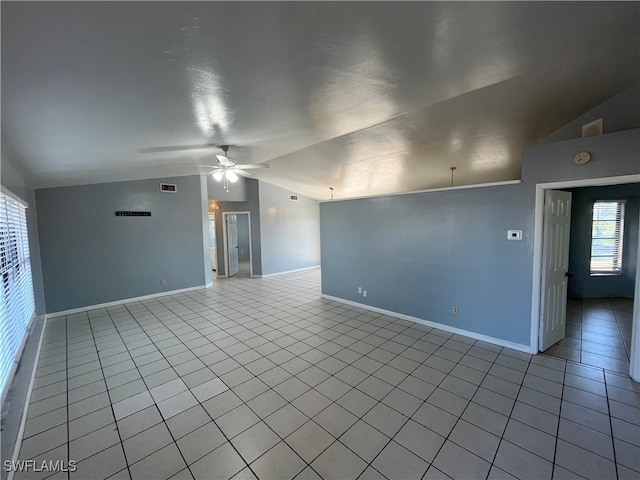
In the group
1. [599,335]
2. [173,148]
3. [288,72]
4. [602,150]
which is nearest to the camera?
[288,72]

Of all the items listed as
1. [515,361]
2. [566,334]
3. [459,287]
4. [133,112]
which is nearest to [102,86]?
[133,112]

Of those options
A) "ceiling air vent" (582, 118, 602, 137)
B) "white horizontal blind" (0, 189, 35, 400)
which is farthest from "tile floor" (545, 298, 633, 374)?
"white horizontal blind" (0, 189, 35, 400)

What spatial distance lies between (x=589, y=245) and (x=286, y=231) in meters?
7.58

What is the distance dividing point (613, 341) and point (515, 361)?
5.56 feet

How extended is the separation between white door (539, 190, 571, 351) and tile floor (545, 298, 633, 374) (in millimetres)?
195

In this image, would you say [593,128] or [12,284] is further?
[593,128]

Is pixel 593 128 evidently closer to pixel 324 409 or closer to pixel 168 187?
pixel 324 409

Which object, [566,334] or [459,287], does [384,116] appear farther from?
[566,334]

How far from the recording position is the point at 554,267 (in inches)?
135

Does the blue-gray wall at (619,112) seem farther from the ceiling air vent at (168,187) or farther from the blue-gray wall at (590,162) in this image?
the ceiling air vent at (168,187)

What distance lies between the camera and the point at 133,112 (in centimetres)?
217

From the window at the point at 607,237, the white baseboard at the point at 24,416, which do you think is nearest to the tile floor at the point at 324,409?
the white baseboard at the point at 24,416

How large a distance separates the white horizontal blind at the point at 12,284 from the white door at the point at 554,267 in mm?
5487

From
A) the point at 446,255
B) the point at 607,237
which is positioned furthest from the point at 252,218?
the point at 607,237
